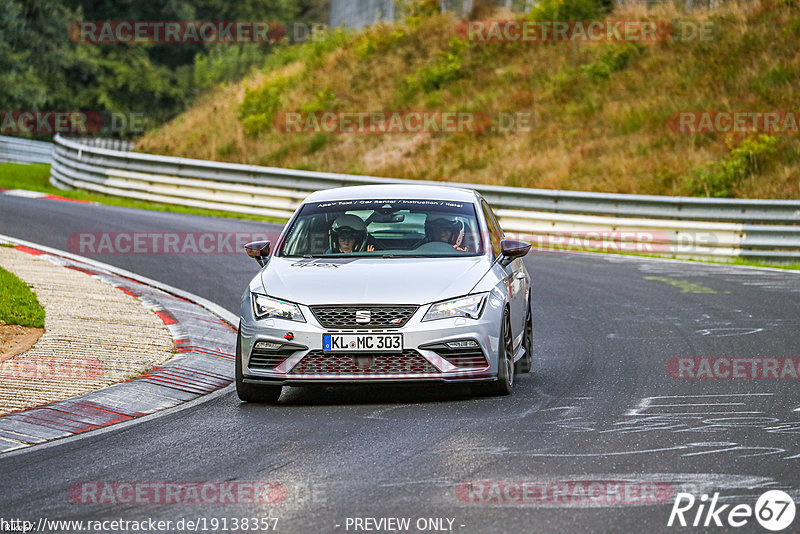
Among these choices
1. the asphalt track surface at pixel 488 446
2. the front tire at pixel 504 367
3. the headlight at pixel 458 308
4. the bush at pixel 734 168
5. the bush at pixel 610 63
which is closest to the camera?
the asphalt track surface at pixel 488 446

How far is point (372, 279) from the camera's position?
9.27m

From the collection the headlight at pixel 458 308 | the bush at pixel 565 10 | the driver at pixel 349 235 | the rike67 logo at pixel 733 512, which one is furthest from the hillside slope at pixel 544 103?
the rike67 logo at pixel 733 512

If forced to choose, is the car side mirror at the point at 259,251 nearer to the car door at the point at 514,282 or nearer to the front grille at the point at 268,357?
the front grille at the point at 268,357

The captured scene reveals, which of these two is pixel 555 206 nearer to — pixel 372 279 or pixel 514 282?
pixel 514 282

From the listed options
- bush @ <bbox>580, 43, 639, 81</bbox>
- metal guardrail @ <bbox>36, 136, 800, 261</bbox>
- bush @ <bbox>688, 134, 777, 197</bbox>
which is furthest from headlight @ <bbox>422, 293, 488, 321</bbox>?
bush @ <bbox>580, 43, 639, 81</bbox>

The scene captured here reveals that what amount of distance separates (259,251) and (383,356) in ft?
5.97

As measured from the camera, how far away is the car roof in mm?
10719

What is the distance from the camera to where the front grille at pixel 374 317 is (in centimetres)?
896

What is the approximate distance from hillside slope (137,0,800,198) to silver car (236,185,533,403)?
656 inches

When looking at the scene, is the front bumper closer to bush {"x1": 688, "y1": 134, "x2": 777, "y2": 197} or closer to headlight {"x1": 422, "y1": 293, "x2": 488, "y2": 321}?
headlight {"x1": 422, "y1": 293, "x2": 488, "y2": 321}

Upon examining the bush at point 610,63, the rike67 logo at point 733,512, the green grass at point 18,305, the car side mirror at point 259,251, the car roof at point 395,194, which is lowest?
the rike67 logo at point 733,512

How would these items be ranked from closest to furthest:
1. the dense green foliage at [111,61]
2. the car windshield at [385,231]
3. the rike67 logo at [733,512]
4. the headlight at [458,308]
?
the rike67 logo at [733,512]
the headlight at [458,308]
the car windshield at [385,231]
the dense green foliage at [111,61]

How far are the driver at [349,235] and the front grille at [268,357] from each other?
4.55ft

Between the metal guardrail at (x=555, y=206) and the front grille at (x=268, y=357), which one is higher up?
the metal guardrail at (x=555, y=206)
